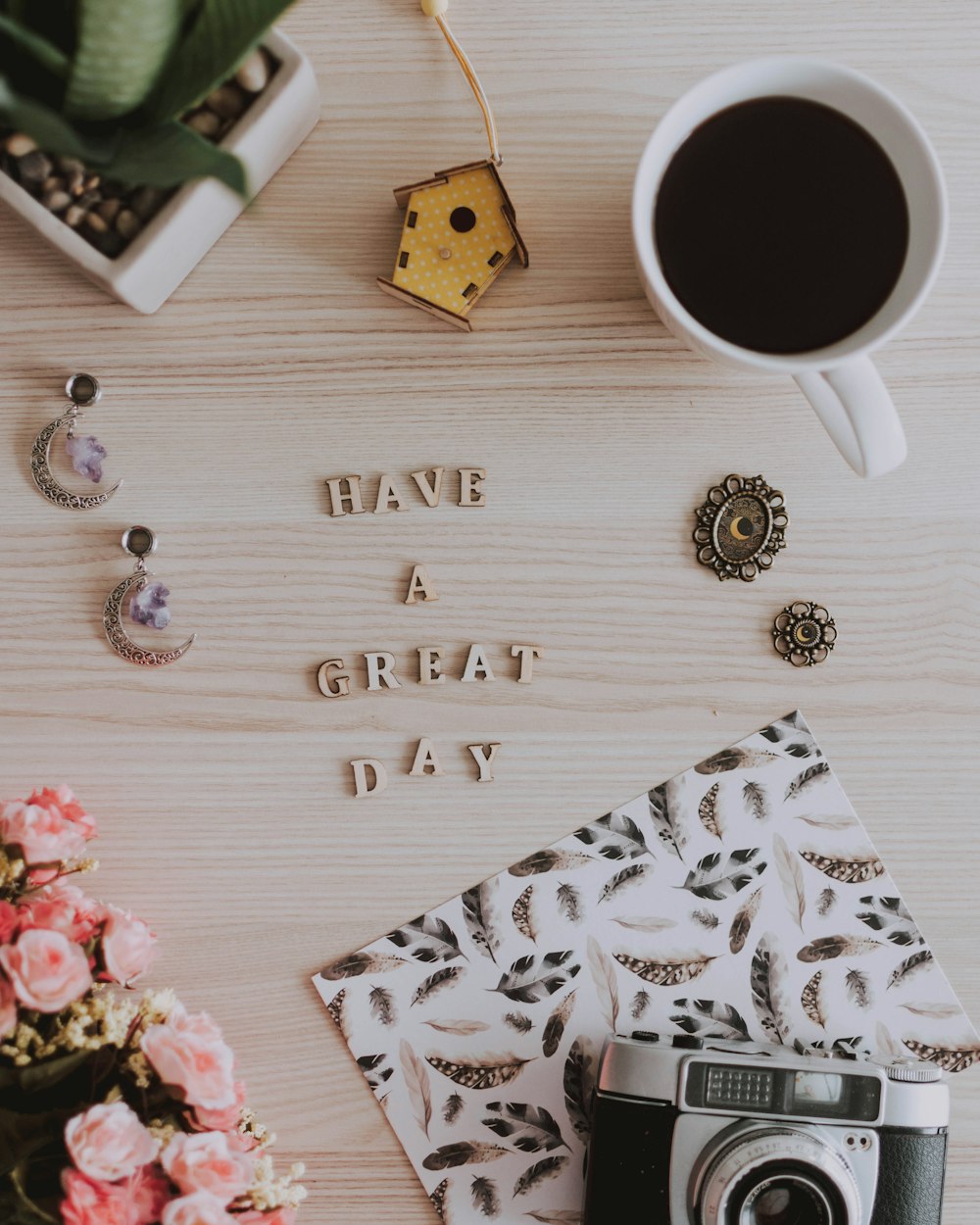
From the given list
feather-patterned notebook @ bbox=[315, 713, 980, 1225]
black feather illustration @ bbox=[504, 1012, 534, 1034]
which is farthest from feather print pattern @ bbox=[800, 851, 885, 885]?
black feather illustration @ bbox=[504, 1012, 534, 1034]

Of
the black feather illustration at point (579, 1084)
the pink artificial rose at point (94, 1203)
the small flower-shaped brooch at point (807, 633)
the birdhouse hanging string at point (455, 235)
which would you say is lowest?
the black feather illustration at point (579, 1084)

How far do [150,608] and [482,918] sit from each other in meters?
0.29

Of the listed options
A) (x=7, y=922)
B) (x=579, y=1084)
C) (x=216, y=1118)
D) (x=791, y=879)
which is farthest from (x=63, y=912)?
(x=791, y=879)

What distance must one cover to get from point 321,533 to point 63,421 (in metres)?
0.18

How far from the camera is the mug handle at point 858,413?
535mm

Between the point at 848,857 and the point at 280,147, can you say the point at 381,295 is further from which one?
the point at 848,857

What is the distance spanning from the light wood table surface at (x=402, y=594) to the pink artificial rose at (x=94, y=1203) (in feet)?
0.56

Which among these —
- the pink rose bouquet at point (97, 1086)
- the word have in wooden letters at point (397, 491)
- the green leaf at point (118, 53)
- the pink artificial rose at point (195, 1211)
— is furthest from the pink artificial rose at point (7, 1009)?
the green leaf at point (118, 53)

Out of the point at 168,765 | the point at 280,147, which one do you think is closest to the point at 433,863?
the point at 168,765

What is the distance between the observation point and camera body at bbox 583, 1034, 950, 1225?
1.82 feet

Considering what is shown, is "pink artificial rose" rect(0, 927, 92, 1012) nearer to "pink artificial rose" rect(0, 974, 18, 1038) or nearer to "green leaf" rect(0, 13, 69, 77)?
"pink artificial rose" rect(0, 974, 18, 1038)

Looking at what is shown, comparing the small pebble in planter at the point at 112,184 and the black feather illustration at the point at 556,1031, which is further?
the black feather illustration at the point at 556,1031

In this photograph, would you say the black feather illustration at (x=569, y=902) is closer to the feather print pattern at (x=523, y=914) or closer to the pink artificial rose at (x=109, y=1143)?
the feather print pattern at (x=523, y=914)

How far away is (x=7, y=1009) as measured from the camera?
1.66 ft
